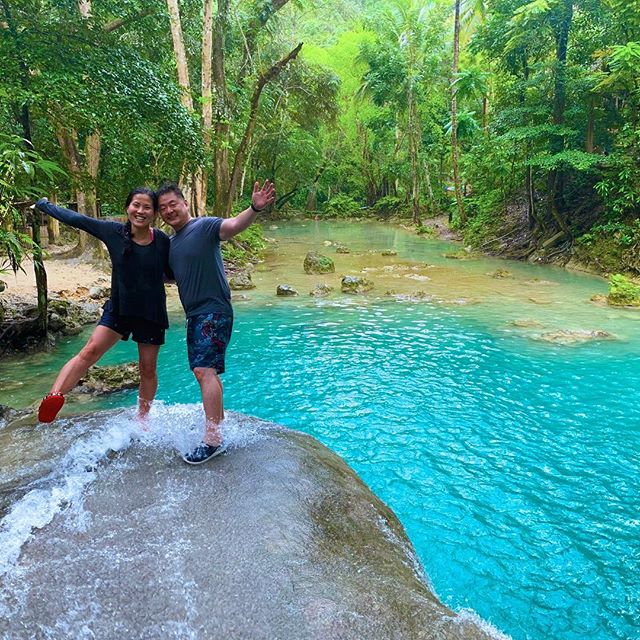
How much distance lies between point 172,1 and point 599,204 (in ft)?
48.3

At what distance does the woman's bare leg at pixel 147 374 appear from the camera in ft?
12.8

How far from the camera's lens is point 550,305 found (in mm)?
11836

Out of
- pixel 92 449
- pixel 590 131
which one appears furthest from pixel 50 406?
pixel 590 131

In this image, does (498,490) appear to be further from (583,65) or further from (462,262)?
(583,65)

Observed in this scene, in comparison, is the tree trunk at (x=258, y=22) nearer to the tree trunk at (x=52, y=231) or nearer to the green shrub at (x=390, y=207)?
the tree trunk at (x=52, y=231)

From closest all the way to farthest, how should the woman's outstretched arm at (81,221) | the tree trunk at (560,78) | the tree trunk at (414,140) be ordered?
the woman's outstretched arm at (81,221), the tree trunk at (560,78), the tree trunk at (414,140)

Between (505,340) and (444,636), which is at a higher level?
(444,636)

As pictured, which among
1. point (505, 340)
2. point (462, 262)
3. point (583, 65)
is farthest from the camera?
→ point (462, 262)

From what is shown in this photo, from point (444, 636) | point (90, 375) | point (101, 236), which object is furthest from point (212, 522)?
point (90, 375)

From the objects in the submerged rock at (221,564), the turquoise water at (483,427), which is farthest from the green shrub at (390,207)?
the submerged rock at (221,564)

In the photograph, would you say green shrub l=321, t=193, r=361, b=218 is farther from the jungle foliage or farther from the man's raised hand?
the man's raised hand

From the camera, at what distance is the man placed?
3395mm

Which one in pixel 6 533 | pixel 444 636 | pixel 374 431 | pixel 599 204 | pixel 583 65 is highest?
pixel 583 65

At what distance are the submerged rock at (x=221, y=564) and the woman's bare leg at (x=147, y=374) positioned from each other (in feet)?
2.17
